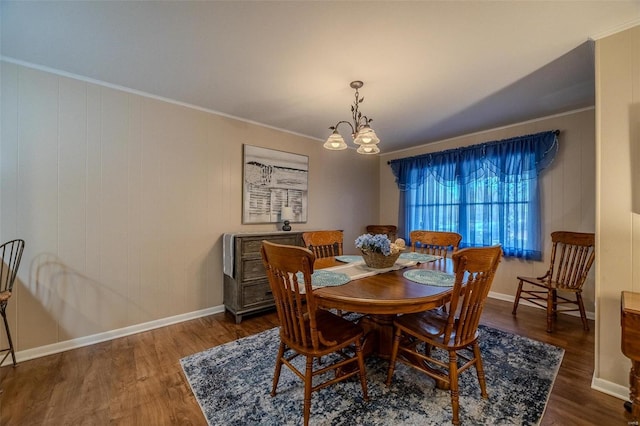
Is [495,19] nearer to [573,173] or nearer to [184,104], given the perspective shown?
[573,173]

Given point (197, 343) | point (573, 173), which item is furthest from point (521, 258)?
point (197, 343)

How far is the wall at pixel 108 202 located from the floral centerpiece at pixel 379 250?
1.93 meters

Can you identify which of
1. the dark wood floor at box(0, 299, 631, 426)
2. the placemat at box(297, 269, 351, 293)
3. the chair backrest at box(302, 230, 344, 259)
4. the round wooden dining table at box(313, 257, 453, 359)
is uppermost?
the chair backrest at box(302, 230, 344, 259)

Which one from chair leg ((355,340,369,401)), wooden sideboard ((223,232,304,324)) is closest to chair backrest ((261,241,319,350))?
chair leg ((355,340,369,401))

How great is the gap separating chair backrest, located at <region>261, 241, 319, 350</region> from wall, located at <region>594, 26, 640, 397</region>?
6.57ft

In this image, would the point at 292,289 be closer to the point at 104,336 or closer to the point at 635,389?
the point at 635,389

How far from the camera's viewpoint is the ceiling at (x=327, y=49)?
63.5 inches

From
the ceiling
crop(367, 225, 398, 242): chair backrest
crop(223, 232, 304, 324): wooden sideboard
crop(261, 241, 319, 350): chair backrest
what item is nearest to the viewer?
crop(261, 241, 319, 350): chair backrest

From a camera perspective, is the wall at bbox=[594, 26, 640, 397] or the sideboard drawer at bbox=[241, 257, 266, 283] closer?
the wall at bbox=[594, 26, 640, 397]

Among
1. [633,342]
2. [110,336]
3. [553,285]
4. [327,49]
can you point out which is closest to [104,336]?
[110,336]

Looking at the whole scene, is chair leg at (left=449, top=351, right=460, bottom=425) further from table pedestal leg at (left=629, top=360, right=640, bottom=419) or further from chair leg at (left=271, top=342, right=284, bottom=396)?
chair leg at (left=271, top=342, right=284, bottom=396)

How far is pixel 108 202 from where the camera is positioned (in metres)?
2.52

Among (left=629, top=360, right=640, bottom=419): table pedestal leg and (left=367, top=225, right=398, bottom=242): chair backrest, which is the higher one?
(left=367, top=225, right=398, bottom=242): chair backrest

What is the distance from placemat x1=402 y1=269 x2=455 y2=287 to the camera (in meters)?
1.69
